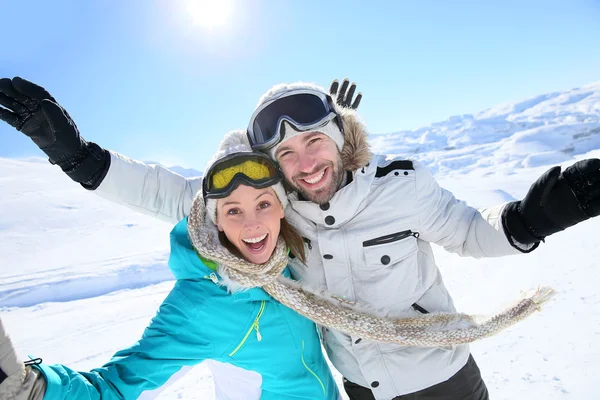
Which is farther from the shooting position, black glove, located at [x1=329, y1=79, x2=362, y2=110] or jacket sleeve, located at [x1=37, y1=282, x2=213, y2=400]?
black glove, located at [x1=329, y1=79, x2=362, y2=110]

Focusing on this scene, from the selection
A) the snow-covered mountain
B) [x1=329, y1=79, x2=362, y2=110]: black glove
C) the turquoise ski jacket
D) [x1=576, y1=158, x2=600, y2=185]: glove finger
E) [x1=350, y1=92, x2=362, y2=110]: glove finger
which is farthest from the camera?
the snow-covered mountain

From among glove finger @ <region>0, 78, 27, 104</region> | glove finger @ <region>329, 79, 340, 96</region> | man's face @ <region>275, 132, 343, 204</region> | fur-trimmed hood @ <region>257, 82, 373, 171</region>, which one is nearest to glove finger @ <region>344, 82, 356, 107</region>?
glove finger @ <region>329, 79, 340, 96</region>

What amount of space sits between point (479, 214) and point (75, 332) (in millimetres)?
5274

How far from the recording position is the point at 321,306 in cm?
158

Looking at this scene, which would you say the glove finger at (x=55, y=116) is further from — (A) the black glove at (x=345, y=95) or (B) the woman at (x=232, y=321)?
(A) the black glove at (x=345, y=95)

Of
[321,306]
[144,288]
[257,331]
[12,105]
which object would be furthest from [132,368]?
[144,288]

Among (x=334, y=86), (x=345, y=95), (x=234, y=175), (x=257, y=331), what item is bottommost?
(x=257, y=331)

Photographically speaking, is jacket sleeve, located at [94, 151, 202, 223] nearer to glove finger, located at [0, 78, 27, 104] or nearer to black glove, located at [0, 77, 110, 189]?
black glove, located at [0, 77, 110, 189]

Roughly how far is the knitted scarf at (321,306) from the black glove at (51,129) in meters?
0.74

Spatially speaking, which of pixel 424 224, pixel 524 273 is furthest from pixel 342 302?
pixel 524 273

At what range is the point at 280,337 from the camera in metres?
1.54

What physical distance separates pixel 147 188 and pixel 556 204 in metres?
2.15

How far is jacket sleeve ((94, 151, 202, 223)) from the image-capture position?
6.46 ft

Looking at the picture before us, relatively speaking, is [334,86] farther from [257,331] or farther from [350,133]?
[257,331]
